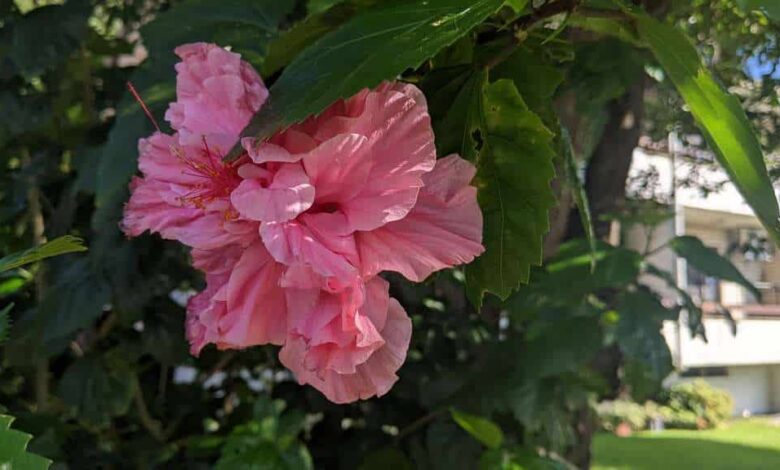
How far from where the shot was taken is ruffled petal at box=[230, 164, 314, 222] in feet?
1.19

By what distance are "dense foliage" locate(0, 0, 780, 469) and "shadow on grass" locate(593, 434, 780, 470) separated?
163 inches

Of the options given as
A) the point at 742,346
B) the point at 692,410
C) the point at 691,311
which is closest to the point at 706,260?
the point at 691,311

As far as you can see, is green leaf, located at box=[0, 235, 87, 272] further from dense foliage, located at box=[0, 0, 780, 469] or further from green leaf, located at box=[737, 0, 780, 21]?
green leaf, located at box=[737, 0, 780, 21]

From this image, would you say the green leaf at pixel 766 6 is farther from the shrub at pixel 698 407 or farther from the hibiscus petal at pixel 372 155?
the shrub at pixel 698 407

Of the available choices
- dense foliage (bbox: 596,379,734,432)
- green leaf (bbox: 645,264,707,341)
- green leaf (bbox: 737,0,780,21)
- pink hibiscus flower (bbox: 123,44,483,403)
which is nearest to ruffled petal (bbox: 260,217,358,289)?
pink hibiscus flower (bbox: 123,44,483,403)

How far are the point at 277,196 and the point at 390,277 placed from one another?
15 centimetres

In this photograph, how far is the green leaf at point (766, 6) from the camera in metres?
0.36

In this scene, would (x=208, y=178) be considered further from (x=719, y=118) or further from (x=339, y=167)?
(x=719, y=118)

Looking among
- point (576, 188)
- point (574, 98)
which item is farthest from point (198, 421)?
point (576, 188)

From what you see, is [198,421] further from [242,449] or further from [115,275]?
[115,275]

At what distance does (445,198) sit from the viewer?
1.31 ft

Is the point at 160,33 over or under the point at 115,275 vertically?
over

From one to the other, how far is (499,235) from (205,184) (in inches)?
6.1

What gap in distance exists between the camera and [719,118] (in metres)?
0.41
